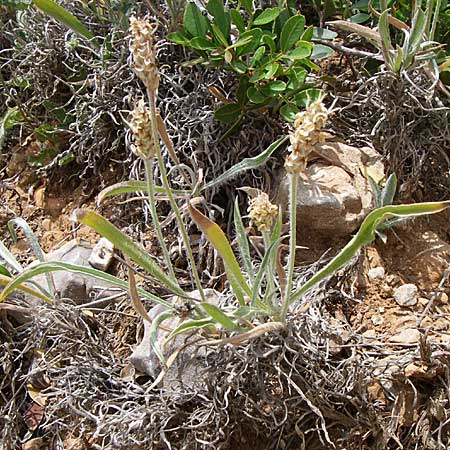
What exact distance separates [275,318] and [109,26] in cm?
113

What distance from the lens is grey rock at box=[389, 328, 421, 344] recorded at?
1552 millimetres

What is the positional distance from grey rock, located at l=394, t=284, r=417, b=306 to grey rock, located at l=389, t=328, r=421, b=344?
9 centimetres

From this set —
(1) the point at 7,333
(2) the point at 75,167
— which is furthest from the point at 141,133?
(2) the point at 75,167

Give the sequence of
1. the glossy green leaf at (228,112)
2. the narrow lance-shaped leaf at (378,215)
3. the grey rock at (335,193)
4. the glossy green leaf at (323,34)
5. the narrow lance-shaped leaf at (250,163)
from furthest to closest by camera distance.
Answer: the glossy green leaf at (323,34) → the glossy green leaf at (228,112) → the grey rock at (335,193) → the narrow lance-shaped leaf at (250,163) → the narrow lance-shaped leaf at (378,215)

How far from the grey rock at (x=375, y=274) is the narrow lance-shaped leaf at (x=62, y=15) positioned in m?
1.05

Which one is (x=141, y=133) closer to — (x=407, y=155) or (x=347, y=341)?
(x=347, y=341)

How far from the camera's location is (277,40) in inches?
76.0

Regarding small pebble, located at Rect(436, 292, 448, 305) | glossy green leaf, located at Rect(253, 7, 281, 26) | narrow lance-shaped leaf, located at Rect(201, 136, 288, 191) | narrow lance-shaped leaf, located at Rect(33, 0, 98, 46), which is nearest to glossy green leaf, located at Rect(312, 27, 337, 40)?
glossy green leaf, located at Rect(253, 7, 281, 26)

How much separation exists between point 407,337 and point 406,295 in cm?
12

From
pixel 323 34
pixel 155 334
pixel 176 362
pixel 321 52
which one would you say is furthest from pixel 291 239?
pixel 323 34

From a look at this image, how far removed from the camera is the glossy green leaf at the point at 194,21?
1812 millimetres

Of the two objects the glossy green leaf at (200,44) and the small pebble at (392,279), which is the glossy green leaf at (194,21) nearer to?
the glossy green leaf at (200,44)

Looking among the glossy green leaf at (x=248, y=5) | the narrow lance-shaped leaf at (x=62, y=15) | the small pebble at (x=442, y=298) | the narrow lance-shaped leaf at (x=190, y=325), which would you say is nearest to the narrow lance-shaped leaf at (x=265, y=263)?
the narrow lance-shaped leaf at (x=190, y=325)

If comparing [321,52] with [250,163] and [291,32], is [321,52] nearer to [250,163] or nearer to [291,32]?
[291,32]
